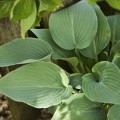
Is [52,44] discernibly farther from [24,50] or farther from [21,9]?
[21,9]

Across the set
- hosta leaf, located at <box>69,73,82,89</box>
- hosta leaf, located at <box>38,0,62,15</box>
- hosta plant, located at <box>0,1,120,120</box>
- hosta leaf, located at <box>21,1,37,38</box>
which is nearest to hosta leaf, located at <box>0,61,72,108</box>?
hosta plant, located at <box>0,1,120,120</box>

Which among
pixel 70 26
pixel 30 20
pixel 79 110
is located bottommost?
pixel 79 110

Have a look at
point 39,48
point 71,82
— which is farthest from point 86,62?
point 39,48

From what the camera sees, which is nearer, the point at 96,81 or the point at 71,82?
the point at 96,81

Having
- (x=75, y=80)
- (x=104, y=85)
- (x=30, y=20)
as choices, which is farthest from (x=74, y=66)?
(x=30, y=20)

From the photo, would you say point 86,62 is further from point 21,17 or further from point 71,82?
point 21,17

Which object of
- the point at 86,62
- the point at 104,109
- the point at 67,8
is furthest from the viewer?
the point at 86,62
